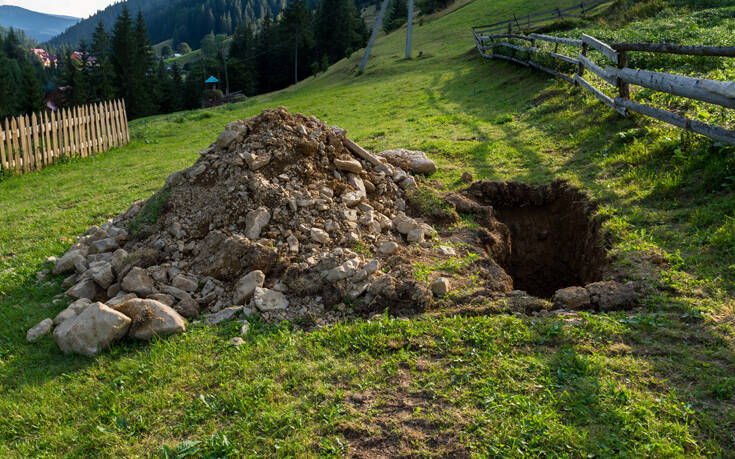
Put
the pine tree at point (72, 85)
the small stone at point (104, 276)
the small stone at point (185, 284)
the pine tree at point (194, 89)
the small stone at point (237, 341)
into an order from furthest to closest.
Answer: the pine tree at point (194, 89)
the pine tree at point (72, 85)
the small stone at point (104, 276)
the small stone at point (185, 284)
the small stone at point (237, 341)

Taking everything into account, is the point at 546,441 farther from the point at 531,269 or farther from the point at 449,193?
the point at 449,193

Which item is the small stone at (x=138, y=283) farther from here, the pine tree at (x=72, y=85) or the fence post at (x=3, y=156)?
the pine tree at (x=72, y=85)

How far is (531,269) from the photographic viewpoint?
648 cm

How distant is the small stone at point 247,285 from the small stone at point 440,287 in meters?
1.85

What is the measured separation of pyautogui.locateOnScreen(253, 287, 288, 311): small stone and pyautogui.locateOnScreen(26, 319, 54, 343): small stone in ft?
6.98

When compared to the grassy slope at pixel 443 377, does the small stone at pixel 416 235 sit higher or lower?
higher

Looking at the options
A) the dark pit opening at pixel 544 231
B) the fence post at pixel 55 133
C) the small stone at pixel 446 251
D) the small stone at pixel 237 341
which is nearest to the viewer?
the small stone at pixel 237 341

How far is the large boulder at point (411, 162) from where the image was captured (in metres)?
7.59

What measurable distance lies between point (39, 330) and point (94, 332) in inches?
35.4

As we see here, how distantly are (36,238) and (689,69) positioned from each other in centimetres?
1346

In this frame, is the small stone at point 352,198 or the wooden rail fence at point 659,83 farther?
the small stone at point 352,198

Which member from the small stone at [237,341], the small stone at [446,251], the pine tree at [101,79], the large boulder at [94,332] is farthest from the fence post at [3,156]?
the pine tree at [101,79]

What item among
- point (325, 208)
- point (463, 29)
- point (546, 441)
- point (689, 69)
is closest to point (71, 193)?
point (325, 208)

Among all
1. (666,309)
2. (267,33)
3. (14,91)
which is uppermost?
(267,33)
